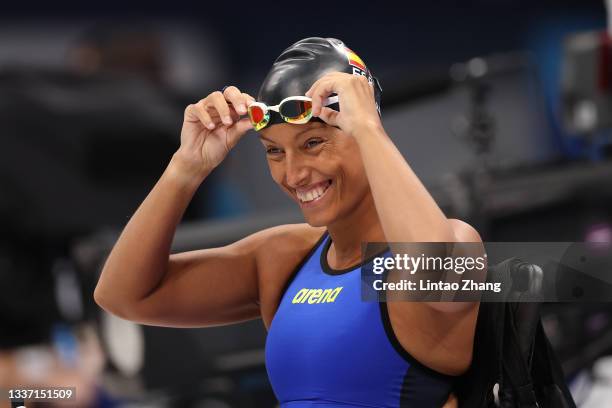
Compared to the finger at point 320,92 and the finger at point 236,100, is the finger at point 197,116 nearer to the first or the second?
the finger at point 236,100

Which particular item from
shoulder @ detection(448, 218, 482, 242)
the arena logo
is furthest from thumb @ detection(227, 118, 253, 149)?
shoulder @ detection(448, 218, 482, 242)

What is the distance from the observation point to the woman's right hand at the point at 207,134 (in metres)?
2.32

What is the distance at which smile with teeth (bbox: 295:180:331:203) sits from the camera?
2160 millimetres

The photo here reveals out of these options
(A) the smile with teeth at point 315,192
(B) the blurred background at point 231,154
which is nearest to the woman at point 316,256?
(A) the smile with teeth at point 315,192

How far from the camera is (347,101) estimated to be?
2014 millimetres

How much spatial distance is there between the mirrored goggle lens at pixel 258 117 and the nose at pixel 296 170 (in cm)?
8

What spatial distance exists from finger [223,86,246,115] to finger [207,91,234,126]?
14 mm

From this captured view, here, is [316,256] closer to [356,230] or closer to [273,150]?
[356,230]

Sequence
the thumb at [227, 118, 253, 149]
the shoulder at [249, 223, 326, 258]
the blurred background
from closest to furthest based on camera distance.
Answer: the thumb at [227, 118, 253, 149]
the shoulder at [249, 223, 326, 258]
the blurred background

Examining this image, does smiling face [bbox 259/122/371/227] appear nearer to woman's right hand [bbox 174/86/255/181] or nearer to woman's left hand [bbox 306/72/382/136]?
woman's left hand [bbox 306/72/382/136]

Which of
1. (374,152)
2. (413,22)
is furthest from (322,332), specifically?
(413,22)

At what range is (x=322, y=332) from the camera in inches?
84.4

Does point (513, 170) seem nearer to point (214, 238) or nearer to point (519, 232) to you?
point (519, 232)

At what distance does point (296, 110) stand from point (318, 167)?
0.12m
